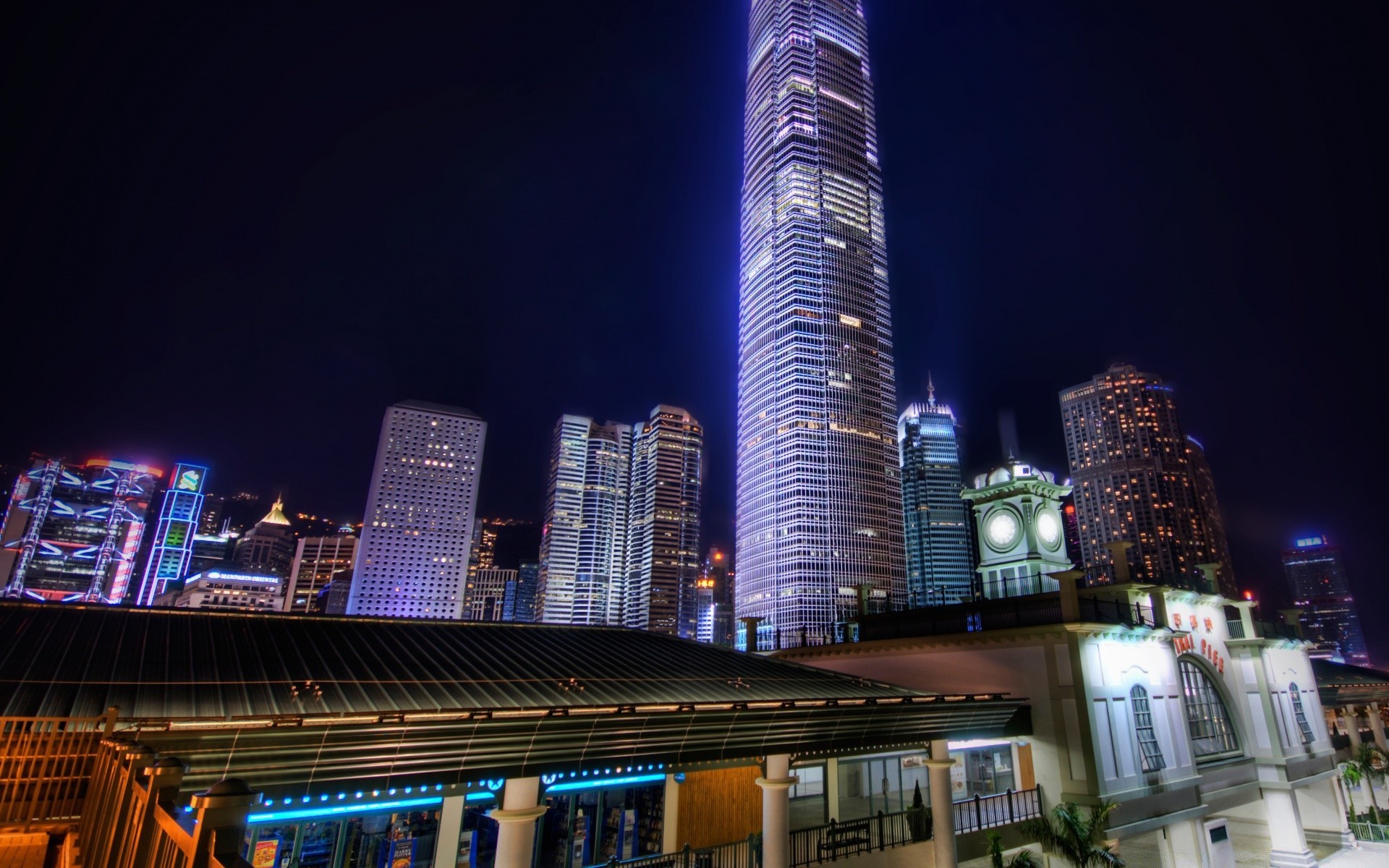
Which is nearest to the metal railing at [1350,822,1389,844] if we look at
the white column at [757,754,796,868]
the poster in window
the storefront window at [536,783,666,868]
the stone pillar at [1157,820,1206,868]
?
the stone pillar at [1157,820,1206,868]

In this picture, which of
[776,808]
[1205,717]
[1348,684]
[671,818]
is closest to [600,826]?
[671,818]

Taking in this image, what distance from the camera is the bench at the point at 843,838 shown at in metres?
15.9

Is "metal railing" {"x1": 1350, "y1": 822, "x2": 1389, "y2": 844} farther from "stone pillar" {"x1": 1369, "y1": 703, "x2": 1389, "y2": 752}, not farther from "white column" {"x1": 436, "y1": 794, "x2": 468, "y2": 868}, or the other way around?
"white column" {"x1": 436, "y1": 794, "x2": 468, "y2": 868}

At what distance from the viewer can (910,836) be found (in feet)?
58.0

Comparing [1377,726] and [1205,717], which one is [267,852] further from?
[1377,726]

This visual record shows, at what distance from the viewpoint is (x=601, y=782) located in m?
14.6

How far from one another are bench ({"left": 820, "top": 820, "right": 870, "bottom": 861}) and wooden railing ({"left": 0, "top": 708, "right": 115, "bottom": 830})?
14.2 meters

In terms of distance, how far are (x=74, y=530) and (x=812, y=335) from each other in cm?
15989

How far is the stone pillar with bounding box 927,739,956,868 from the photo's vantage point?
55.2 feet

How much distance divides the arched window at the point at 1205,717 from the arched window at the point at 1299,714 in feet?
19.4

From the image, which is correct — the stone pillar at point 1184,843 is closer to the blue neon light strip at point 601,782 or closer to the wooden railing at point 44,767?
the blue neon light strip at point 601,782

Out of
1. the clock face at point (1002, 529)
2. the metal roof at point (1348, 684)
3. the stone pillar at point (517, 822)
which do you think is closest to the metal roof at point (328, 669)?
the stone pillar at point (517, 822)

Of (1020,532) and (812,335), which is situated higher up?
(812,335)

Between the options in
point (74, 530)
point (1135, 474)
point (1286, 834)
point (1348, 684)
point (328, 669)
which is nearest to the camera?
point (328, 669)
